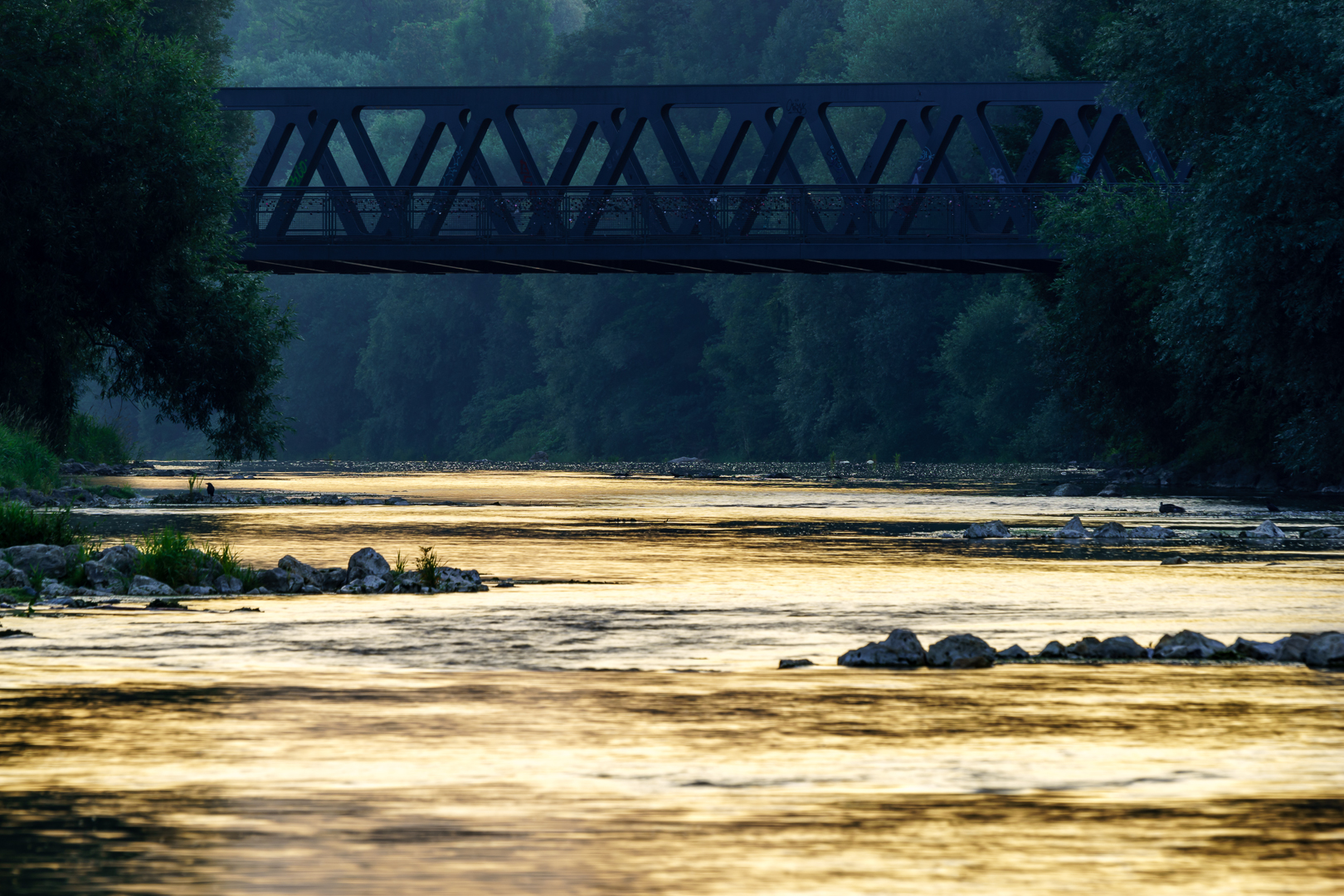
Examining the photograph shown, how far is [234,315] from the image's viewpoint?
131ft

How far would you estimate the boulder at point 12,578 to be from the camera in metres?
18.6

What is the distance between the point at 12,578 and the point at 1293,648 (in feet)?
36.1

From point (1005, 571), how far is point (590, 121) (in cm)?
3407

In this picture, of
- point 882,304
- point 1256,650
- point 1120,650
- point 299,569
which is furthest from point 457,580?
point 882,304

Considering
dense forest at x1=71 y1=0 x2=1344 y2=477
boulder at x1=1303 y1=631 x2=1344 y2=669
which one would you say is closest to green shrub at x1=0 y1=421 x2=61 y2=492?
dense forest at x1=71 y1=0 x2=1344 y2=477

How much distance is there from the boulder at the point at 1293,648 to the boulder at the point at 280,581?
8.91m

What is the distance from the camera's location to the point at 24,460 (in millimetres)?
36875

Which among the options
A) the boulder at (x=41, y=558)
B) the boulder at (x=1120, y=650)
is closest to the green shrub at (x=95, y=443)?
the boulder at (x=41, y=558)

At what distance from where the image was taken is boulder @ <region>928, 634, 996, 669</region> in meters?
13.7

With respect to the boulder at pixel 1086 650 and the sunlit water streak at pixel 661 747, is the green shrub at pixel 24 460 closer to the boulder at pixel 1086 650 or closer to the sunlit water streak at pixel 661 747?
the sunlit water streak at pixel 661 747

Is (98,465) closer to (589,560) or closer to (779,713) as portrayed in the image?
(589,560)

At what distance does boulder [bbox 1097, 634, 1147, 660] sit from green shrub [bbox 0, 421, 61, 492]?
25400 millimetres

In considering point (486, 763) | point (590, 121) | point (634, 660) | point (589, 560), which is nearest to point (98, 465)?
point (590, 121)

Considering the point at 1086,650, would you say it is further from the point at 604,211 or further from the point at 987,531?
the point at 604,211
